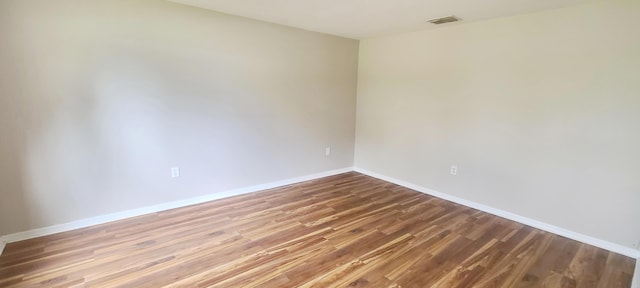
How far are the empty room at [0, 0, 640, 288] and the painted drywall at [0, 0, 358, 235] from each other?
0.05 feet

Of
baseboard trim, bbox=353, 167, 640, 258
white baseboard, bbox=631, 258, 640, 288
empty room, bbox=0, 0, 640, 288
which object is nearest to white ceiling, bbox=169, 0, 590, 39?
empty room, bbox=0, 0, 640, 288

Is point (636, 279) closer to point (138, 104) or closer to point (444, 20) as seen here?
point (444, 20)

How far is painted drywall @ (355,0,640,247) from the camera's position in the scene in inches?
95.0

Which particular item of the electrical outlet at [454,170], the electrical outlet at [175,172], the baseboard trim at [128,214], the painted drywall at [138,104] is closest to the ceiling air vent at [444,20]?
the painted drywall at [138,104]

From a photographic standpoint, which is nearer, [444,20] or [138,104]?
[138,104]

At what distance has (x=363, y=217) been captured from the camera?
303 cm

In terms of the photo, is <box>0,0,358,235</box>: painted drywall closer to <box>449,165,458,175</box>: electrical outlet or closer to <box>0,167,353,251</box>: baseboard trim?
<box>0,167,353,251</box>: baseboard trim

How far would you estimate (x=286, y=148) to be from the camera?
12.9ft

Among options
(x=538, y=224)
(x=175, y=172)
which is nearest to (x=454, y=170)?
(x=538, y=224)

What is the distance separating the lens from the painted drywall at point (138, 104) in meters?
2.31

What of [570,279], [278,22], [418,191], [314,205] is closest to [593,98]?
[570,279]

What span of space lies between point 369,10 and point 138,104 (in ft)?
7.72

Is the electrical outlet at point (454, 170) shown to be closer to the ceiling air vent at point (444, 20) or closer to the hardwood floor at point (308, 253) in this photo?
the hardwood floor at point (308, 253)

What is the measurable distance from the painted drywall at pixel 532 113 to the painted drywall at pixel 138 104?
1502 mm
